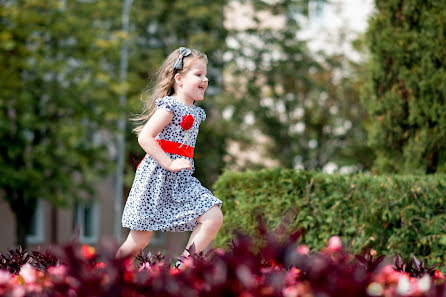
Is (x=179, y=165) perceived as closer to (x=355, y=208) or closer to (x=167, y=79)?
(x=167, y=79)

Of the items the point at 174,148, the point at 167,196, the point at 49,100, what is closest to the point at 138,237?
the point at 167,196

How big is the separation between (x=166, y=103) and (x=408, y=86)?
13.7ft

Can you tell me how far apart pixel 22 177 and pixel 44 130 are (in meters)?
2.64

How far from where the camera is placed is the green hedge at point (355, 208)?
228 inches

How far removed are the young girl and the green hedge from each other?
6.13 feet

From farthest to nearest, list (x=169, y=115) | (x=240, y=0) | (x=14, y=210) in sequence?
(x=240, y=0), (x=14, y=210), (x=169, y=115)

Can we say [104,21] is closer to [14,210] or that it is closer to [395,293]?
[14,210]

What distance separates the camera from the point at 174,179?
14.4ft

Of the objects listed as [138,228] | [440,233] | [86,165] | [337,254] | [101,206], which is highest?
[337,254]

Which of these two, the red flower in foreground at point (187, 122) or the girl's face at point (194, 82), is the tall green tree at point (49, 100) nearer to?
the girl's face at point (194, 82)

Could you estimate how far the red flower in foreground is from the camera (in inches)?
174

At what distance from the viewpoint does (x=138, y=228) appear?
4.37 meters

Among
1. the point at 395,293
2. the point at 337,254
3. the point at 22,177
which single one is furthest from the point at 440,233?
the point at 22,177

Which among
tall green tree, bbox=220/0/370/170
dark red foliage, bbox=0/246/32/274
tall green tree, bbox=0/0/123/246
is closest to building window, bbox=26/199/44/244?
tall green tree, bbox=0/0/123/246
